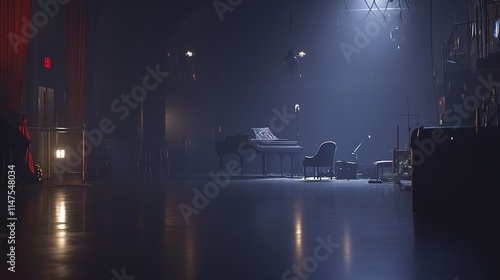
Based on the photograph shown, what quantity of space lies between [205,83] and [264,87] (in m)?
1.74

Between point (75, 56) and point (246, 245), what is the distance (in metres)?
10.4

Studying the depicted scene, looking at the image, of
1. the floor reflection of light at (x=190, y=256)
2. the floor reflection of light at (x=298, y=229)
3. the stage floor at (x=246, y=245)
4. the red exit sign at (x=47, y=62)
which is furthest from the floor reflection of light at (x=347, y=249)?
the red exit sign at (x=47, y=62)

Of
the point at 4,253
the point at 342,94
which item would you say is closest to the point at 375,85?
the point at 342,94

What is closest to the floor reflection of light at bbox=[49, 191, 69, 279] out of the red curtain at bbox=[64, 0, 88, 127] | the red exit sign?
the red exit sign

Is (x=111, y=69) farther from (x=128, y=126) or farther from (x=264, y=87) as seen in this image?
(x=264, y=87)

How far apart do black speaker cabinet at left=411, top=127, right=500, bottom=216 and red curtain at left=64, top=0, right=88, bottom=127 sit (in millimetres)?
8747

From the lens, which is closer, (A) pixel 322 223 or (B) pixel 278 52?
(A) pixel 322 223

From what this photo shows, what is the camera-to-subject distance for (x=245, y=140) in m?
16.1

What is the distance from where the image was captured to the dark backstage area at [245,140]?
3.37 meters

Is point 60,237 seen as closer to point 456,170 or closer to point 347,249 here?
point 347,249

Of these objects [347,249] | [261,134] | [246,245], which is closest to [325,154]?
[261,134]

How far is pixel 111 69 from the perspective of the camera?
49.5ft

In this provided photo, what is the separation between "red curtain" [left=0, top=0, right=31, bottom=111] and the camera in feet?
34.3

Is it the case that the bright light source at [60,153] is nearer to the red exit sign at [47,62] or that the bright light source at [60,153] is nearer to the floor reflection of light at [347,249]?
the red exit sign at [47,62]
